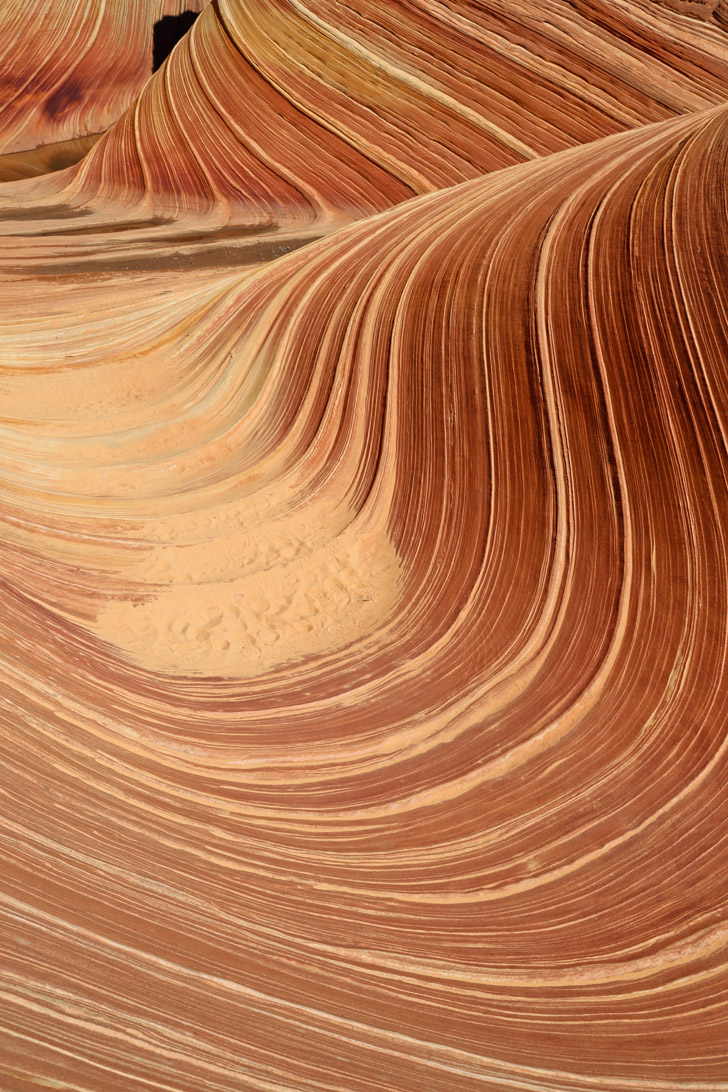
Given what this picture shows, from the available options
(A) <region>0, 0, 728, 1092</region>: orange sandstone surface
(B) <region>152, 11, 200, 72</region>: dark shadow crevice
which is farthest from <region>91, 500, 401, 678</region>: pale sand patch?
(B) <region>152, 11, 200, 72</region>: dark shadow crevice

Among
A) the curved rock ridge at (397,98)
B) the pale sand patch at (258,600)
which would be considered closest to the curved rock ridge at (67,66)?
the curved rock ridge at (397,98)

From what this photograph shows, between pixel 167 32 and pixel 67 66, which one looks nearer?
pixel 67 66

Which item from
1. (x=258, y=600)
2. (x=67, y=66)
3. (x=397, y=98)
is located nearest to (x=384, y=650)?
(x=258, y=600)

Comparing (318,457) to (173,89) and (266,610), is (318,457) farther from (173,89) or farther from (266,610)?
(173,89)

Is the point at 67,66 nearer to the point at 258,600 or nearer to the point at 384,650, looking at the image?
the point at 258,600

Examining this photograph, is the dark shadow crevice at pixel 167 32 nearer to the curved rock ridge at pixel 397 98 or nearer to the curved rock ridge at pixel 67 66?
the curved rock ridge at pixel 67 66

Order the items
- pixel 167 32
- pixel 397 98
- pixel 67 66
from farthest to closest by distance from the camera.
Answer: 1. pixel 167 32
2. pixel 67 66
3. pixel 397 98

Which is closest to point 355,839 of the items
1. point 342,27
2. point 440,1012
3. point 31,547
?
point 440,1012
